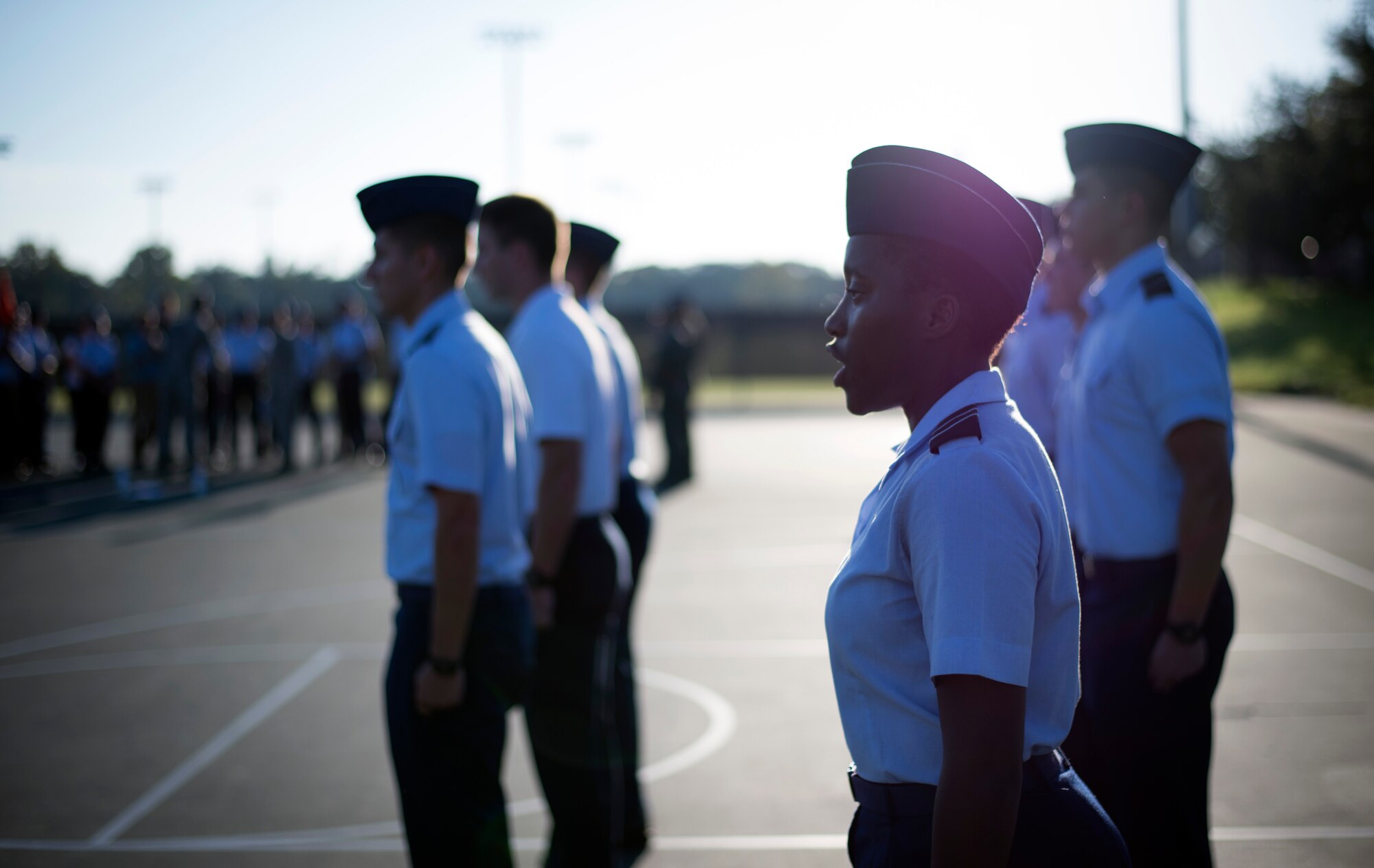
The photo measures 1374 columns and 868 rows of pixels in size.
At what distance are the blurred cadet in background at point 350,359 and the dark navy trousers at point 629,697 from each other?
46.8ft

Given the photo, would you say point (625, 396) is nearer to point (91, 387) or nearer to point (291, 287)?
point (91, 387)

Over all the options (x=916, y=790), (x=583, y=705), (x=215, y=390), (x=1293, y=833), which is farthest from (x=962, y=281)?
(x=215, y=390)

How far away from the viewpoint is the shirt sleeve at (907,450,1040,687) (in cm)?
151

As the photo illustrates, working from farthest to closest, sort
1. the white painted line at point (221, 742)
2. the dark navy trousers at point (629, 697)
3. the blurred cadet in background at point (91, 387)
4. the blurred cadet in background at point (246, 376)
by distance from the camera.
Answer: the blurred cadet in background at point (246, 376) → the blurred cadet in background at point (91, 387) → the white painted line at point (221, 742) → the dark navy trousers at point (629, 697)

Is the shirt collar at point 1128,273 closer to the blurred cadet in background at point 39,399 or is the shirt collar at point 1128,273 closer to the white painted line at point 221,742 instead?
the white painted line at point 221,742

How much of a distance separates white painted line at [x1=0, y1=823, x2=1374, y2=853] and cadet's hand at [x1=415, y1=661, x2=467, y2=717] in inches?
68.8

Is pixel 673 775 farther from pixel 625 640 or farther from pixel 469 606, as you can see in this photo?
pixel 469 606

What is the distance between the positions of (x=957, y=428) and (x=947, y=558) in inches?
7.9

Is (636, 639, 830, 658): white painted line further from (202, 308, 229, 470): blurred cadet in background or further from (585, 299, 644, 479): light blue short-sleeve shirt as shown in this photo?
(202, 308, 229, 470): blurred cadet in background

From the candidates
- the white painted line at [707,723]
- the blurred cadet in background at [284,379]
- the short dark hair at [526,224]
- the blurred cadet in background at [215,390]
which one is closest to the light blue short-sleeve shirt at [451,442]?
the short dark hair at [526,224]

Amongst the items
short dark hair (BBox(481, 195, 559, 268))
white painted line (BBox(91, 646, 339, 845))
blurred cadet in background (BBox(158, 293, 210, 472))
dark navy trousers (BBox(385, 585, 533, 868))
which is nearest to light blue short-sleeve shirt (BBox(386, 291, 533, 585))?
dark navy trousers (BBox(385, 585, 533, 868))

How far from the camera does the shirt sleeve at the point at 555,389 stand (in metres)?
4.04

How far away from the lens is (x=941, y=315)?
5.58 ft

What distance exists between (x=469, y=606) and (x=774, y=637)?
15.7 feet
